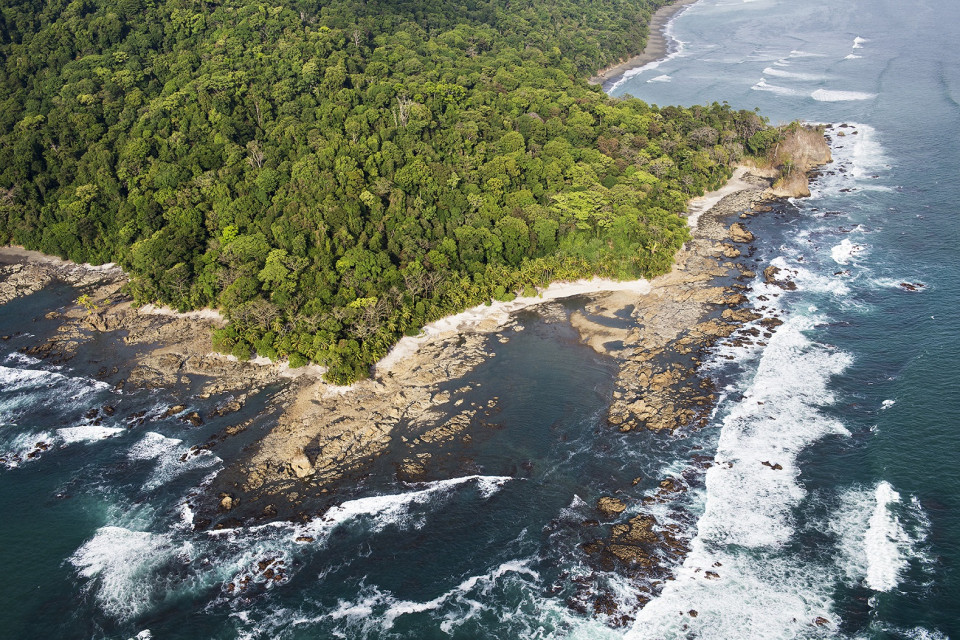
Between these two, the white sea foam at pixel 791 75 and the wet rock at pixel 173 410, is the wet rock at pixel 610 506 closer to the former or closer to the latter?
the wet rock at pixel 173 410

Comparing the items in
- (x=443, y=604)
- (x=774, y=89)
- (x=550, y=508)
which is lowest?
(x=443, y=604)

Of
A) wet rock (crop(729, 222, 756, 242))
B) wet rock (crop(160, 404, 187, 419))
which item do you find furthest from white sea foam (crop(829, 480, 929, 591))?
wet rock (crop(160, 404, 187, 419))

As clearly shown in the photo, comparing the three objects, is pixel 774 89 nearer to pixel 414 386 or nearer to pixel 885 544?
pixel 414 386

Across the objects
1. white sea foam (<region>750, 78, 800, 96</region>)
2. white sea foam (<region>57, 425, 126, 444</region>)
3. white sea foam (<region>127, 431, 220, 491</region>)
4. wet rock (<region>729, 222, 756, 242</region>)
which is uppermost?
white sea foam (<region>750, 78, 800, 96</region>)

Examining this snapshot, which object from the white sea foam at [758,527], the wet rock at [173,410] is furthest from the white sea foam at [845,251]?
the wet rock at [173,410]

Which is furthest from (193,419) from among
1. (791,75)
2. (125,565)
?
(791,75)

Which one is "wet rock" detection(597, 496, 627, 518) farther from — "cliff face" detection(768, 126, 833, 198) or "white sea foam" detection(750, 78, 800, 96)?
"white sea foam" detection(750, 78, 800, 96)
